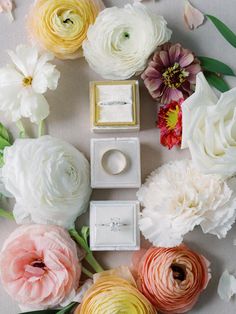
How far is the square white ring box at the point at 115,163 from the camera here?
936 mm

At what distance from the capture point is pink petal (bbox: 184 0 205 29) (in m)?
0.99

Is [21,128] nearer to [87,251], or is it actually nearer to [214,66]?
[87,251]

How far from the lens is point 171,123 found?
37.0 inches

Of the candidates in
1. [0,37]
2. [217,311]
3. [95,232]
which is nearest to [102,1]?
[0,37]

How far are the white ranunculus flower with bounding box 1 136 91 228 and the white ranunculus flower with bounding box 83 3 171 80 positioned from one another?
0.17 metres

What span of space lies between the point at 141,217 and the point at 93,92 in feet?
0.80

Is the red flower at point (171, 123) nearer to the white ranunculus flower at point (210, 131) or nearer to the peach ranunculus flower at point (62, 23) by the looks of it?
the white ranunculus flower at point (210, 131)

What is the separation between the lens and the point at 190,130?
2.83ft

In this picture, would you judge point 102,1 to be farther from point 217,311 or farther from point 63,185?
point 217,311

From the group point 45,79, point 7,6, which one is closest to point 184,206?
point 45,79

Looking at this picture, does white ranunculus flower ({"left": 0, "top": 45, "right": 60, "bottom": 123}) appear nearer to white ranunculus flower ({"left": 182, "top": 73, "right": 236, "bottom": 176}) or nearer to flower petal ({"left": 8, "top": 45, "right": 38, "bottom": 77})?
flower petal ({"left": 8, "top": 45, "right": 38, "bottom": 77})

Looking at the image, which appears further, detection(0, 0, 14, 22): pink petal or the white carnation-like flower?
detection(0, 0, 14, 22): pink petal

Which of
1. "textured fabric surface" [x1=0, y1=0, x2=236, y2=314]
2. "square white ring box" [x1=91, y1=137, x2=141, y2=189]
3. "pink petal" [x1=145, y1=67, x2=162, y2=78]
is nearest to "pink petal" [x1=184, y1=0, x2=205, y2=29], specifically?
"textured fabric surface" [x1=0, y1=0, x2=236, y2=314]

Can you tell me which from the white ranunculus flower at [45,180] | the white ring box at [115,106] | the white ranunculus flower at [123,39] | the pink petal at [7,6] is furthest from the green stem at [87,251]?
the pink petal at [7,6]
